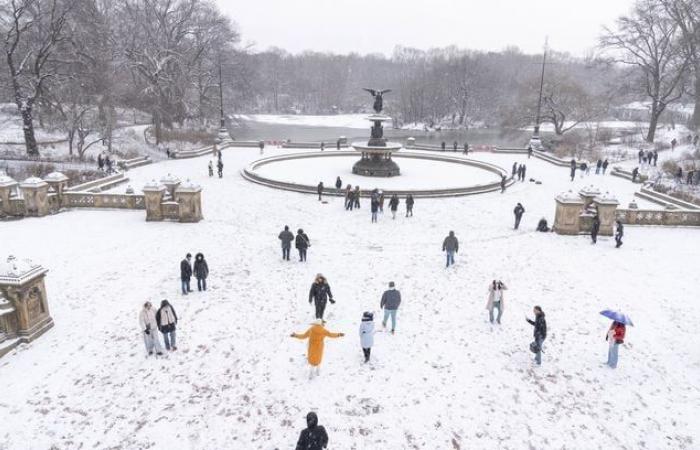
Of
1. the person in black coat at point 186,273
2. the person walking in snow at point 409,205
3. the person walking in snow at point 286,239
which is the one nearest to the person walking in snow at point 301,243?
the person walking in snow at point 286,239

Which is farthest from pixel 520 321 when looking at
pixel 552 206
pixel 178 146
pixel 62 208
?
pixel 178 146

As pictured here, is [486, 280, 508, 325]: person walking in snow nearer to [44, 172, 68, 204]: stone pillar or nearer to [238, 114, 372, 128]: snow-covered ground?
[44, 172, 68, 204]: stone pillar

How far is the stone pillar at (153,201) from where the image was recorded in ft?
61.2

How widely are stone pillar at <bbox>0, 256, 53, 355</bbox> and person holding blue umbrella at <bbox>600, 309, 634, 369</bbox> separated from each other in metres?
11.5

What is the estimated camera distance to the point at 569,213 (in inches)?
704

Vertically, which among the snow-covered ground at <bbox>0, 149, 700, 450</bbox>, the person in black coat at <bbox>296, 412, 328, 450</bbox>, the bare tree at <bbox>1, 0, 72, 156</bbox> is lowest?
the snow-covered ground at <bbox>0, 149, 700, 450</bbox>

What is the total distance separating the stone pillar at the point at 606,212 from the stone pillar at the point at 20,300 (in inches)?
711

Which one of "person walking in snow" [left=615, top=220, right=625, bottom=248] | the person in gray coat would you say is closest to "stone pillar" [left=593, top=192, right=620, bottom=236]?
"person walking in snow" [left=615, top=220, right=625, bottom=248]

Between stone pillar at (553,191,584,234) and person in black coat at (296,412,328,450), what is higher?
stone pillar at (553,191,584,234)

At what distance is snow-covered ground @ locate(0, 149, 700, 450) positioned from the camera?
7.49 m

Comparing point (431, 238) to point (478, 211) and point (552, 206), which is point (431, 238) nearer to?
point (478, 211)

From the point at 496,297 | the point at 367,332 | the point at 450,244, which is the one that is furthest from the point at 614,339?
the point at 450,244

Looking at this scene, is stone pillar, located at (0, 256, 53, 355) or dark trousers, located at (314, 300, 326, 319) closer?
stone pillar, located at (0, 256, 53, 355)

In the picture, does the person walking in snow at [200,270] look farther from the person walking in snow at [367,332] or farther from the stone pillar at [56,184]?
the stone pillar at [56,184]
